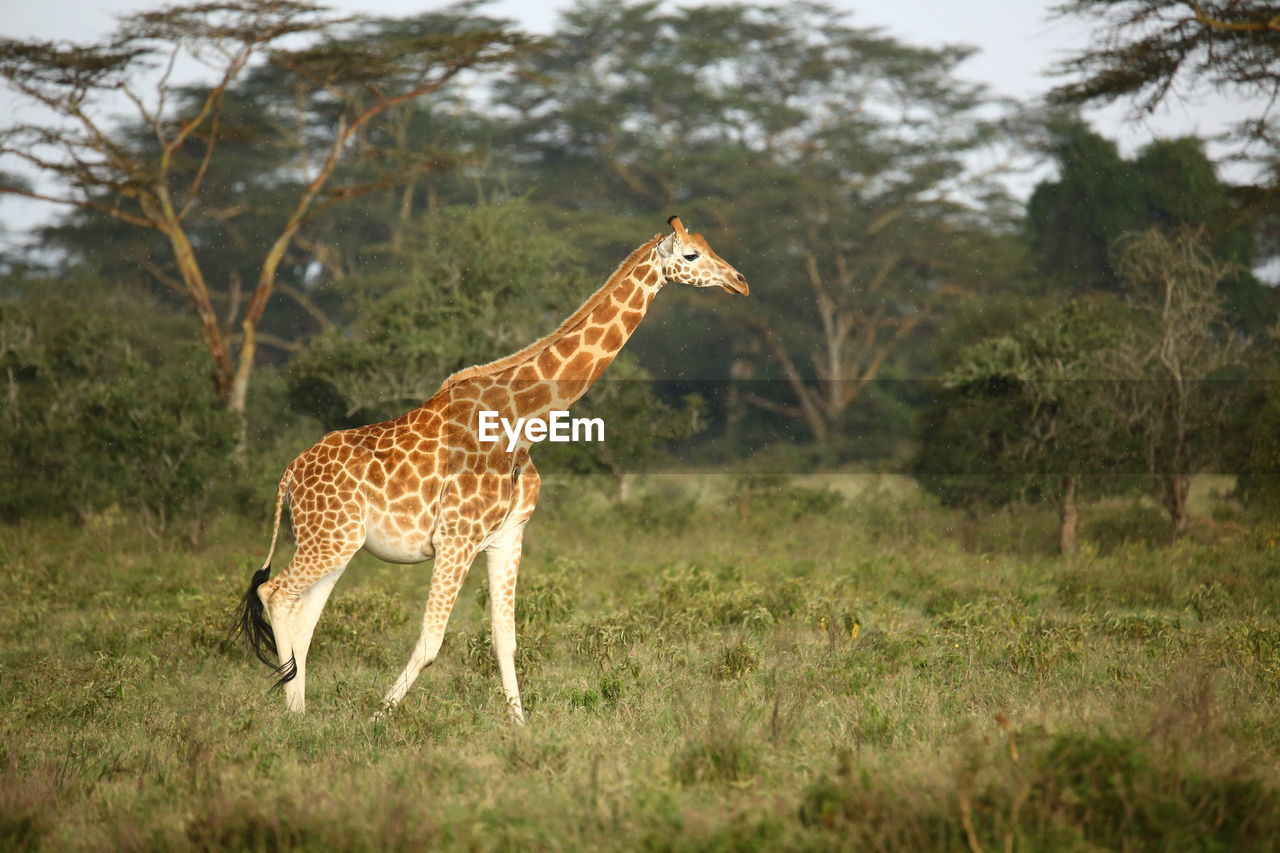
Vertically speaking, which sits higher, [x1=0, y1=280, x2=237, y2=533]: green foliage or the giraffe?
the giraffe

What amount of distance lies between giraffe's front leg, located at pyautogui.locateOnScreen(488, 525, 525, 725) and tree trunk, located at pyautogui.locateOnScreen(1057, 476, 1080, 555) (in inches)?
310

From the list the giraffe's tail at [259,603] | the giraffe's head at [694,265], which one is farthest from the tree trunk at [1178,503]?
the giraffe's tail at [259,603]

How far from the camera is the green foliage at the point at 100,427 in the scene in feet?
45.3

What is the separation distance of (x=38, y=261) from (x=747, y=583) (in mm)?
28304

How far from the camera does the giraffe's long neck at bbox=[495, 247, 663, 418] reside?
657 cm

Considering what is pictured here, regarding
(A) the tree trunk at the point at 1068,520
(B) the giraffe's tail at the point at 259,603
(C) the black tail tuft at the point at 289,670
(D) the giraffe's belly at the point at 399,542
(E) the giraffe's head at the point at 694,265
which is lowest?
(A) the tree trunk at the point at 1068,520

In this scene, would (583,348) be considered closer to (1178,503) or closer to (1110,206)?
(1178,503)

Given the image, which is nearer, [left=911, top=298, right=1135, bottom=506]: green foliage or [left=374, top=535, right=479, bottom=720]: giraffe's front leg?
[left=374, top=535, right=479, bottom=720]: giraffe's front leg

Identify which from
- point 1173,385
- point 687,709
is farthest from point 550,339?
point 1173,385

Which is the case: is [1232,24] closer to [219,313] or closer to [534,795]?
[534,795]

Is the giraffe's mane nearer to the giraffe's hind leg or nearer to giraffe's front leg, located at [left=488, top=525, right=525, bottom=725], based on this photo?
giraffe's front leg, located at [left=488, top=525, right=525, bottom=725]

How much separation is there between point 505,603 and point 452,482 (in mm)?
677

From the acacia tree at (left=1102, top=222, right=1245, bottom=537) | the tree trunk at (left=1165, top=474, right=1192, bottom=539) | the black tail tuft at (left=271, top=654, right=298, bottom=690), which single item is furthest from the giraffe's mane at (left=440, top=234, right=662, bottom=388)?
the tree trunk at (left=1165, top=474, right=1192, bottom=539)

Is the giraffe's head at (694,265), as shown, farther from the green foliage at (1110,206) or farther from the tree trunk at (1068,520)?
the green foliage at (1110,206)
